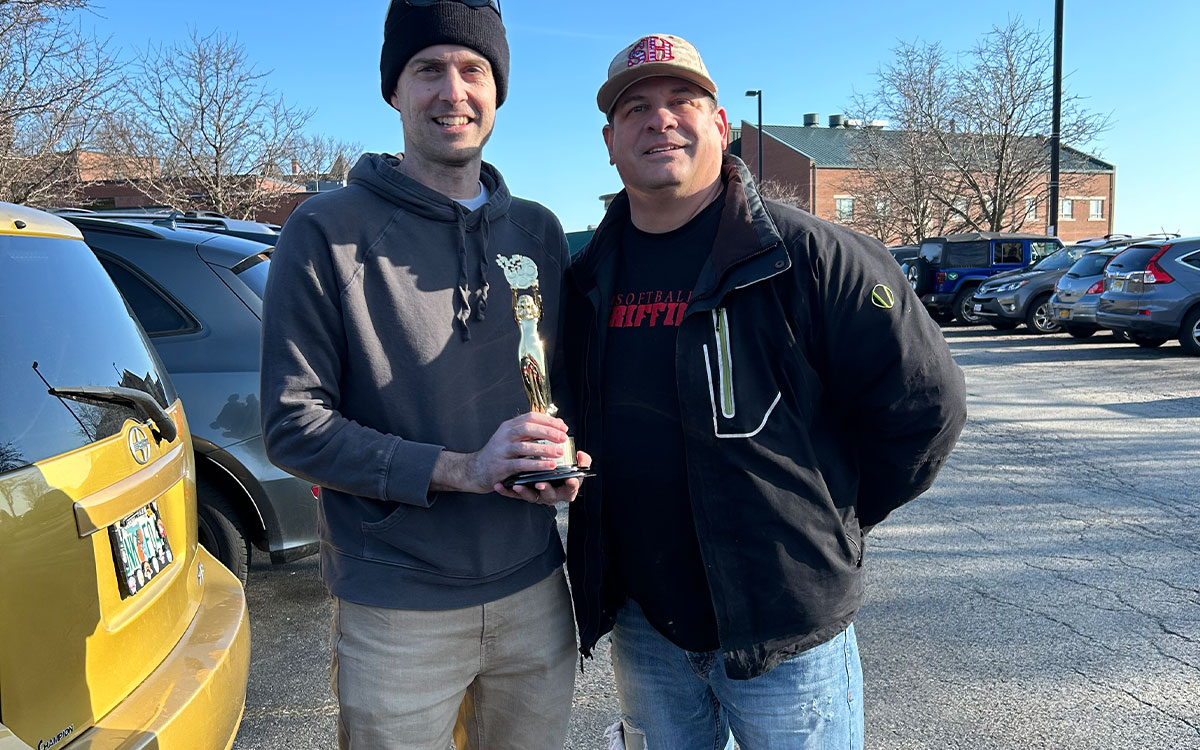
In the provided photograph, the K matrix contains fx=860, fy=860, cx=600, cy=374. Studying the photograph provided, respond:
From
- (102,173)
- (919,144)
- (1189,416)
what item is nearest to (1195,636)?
(1189,416)

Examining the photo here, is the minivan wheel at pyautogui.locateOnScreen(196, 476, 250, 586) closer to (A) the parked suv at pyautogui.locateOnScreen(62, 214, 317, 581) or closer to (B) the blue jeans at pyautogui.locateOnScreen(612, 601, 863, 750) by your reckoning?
(A) the parked suv at pyautogui.locateOnScreen(62, 214, 317, 581)

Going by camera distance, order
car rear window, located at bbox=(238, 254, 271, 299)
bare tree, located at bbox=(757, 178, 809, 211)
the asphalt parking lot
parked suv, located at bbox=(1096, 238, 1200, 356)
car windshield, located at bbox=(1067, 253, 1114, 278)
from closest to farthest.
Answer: the asphalt parking lot < car rear window, located at bbox=(238, 254, 271, 299) < parked suv, located at bbox=(1096, 238, 1200, 356) < car windshield, located at bbox=(1067, 253, 1114, 278) < bare tree, located at bbox=(757, 178, 809, 211)

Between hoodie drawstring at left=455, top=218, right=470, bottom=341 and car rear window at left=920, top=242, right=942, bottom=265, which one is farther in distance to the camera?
car rear window at left=920, top=242, right=942, bottom=265

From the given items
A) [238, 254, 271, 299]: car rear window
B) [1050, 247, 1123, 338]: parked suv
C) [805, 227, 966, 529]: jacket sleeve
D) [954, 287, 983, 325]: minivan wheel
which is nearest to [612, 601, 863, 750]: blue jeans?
[805, 227, 966, 529]: jacket sleeve

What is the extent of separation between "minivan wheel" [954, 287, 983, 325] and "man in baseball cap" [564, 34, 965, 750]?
17.9 metres

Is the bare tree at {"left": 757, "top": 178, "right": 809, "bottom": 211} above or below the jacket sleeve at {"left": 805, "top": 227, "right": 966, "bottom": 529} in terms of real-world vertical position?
above

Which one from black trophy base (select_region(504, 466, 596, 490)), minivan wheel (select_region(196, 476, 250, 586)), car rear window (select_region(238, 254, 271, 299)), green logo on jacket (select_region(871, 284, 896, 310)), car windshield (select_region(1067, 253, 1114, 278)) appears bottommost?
minivan wheel (select_region(196, 476, 250, 586))

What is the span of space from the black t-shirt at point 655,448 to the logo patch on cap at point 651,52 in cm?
36

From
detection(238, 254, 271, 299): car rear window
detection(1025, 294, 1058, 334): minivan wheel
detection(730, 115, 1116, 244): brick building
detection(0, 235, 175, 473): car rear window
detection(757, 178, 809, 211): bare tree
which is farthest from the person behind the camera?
detection(730, 115, 1116, 244): brick building

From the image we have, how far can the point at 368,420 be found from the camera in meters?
1.93

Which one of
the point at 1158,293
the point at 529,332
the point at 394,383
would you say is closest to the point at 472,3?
the point at 529,332

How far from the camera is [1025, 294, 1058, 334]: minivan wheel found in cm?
1584

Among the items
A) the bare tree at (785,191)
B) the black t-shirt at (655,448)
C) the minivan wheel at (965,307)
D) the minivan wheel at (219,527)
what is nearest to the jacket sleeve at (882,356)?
the black t-shirt at (655,448)

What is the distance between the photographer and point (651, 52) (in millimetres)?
1999
